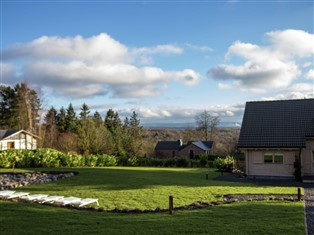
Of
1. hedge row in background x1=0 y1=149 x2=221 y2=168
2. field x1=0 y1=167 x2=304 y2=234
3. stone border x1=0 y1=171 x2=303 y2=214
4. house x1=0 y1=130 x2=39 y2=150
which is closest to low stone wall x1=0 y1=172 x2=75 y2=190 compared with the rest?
stone border x1=0 y1=171 x2=303 y2=214

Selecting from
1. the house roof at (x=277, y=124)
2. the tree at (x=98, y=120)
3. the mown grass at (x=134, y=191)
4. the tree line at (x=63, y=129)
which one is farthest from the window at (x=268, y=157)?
the tree at (x=98, y=120)

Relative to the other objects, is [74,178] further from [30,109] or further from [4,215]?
[30,109]

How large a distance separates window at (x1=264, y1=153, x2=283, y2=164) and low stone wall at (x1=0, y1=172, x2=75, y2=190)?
14.6m

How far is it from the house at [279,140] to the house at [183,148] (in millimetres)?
35391

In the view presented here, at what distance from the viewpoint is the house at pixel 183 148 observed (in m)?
67.5

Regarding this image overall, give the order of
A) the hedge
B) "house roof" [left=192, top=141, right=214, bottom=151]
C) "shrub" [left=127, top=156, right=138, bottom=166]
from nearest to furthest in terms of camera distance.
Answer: the hedge, "shrub" [left=127, top=156, right=138, bottom=166], "house roof" [left=192, top=141, right=214, bottom=151]

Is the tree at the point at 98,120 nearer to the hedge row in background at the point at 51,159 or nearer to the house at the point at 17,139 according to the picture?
the house at the point at 17,139

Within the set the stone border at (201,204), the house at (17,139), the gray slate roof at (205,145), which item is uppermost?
the house at (17,139)

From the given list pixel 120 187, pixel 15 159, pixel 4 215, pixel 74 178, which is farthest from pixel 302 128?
pixel 15 159

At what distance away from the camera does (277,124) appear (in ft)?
90.1

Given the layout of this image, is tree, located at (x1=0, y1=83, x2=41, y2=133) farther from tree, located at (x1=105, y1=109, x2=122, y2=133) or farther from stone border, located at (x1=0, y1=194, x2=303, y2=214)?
stone border, located at (x1=0, y1=194, x2=303, y2=214)

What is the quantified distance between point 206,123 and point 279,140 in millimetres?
46047

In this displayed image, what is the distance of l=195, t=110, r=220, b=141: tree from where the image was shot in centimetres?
7106

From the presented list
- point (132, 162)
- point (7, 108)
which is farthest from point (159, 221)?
point (7, 108)
